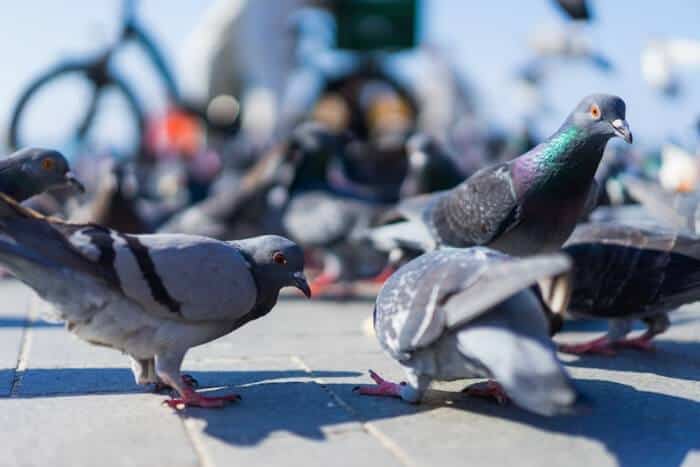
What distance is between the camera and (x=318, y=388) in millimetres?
2879

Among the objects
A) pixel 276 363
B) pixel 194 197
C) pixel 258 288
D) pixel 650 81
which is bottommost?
pixel 194 197

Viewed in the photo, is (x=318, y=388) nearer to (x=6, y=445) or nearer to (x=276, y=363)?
(x=276, y=363)

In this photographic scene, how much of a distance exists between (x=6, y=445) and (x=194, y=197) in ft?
24.7

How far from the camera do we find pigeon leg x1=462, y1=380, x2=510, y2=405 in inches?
105

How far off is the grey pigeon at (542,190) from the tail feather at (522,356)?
3.74 feet

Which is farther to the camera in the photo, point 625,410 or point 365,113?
point 365,113

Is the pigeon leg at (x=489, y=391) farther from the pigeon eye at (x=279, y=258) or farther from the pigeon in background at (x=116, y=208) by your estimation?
the pigeon in background at (x=116, y=208)

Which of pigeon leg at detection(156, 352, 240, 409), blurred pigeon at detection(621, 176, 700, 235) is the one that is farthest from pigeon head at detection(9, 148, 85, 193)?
blurred pigeon at detection(621, 176, 700, 235)

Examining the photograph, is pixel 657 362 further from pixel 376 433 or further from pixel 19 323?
pixel 19 323

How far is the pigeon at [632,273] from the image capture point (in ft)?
10.9

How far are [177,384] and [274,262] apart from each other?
1.97 feet

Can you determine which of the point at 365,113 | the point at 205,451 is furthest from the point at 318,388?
the point at 365,113

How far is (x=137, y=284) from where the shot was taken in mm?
2398

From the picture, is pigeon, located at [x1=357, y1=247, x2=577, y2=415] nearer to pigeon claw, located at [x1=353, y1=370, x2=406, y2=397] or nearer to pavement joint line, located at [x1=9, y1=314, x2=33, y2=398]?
pigeon claw, located at [x1=353, y1=370, x2=406, y2=397]
